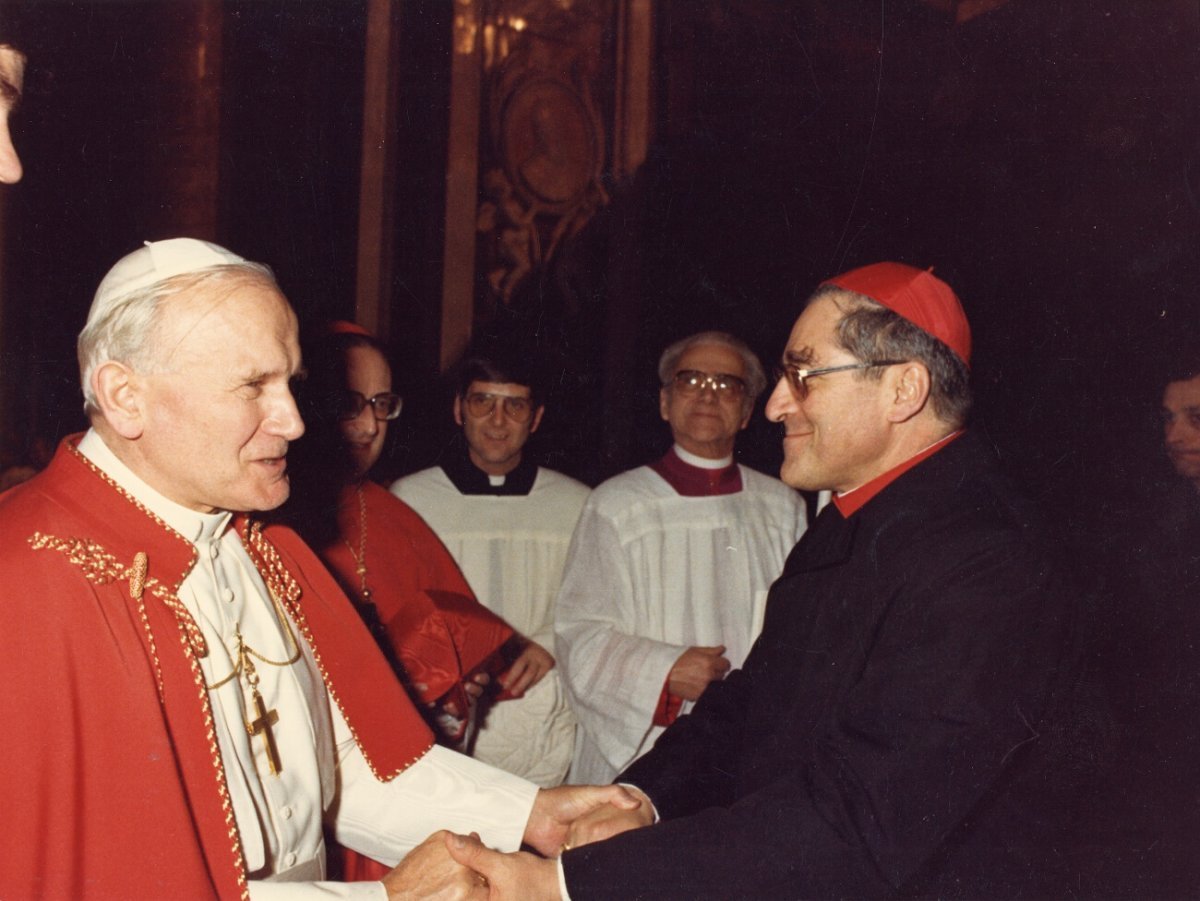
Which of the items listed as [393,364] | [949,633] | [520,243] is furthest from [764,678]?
[520,243]

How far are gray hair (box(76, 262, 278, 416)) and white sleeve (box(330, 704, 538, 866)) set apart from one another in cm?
102

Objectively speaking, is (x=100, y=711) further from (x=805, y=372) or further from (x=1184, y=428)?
(x=1184, y=428)

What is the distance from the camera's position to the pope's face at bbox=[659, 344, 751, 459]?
4719 mm

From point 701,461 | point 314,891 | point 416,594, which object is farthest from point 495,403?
point 314,891

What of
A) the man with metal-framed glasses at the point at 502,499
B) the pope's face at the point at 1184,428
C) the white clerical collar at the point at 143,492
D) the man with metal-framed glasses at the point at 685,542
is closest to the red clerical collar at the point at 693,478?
the man with metal-framed glasses at the point at 685,542

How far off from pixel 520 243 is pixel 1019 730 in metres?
4.87

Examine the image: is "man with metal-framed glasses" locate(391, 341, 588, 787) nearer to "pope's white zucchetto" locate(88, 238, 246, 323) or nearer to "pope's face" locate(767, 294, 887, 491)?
"pope's face" locate(767, 294, 887, 491)

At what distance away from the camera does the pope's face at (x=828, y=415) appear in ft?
8.92

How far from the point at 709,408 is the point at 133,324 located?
3.13 m

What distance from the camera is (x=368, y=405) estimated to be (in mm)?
4074

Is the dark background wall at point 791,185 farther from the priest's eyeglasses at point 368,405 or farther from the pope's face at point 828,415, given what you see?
the pope's face at point 828,415

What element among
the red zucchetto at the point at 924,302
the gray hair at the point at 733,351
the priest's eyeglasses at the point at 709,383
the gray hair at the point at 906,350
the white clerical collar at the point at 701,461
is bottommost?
the white clerical collar at the point at 701,461

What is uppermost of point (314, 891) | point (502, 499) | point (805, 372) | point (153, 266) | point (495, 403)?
point (153, 266)

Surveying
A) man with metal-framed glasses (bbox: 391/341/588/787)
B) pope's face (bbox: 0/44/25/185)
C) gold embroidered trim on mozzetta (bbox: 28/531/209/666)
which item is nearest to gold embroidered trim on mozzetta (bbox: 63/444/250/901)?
gold embroidered trim on mozzetta (bbox: 28/531/209/666)
